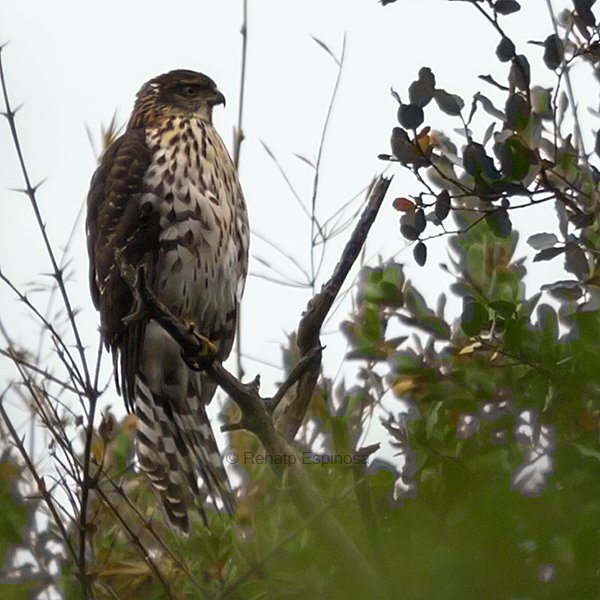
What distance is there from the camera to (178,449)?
446cm

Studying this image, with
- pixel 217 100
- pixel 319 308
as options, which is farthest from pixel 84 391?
pixel 217 100

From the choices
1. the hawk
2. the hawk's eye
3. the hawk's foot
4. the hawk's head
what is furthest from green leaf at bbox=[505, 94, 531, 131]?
the hawk's eye

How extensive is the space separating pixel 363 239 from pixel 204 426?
1659mm

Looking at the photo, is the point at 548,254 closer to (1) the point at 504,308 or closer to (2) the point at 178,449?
(1) the point at 504,308

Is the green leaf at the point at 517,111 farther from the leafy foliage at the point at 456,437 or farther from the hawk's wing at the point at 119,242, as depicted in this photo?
the hawk's wing at the point at 119,242

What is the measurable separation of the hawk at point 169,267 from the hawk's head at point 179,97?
1.16 feet

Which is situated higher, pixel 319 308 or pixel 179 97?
pixel 179 97

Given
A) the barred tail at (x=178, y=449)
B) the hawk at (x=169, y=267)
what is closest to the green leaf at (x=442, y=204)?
the barred tail at (x=178, y=449)

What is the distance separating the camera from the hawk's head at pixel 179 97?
519 cm

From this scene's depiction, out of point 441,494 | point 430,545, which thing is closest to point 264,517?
point 441,494

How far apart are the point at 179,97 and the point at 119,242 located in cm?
114

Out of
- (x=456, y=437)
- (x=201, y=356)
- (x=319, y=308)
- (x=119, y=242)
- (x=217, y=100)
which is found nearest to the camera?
(x=456, y=437)

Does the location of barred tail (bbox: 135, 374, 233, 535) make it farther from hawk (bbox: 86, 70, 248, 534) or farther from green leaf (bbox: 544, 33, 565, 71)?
green leaf (bbox: 544, 33, 565, 71)

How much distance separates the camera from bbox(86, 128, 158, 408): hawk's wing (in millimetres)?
4418
